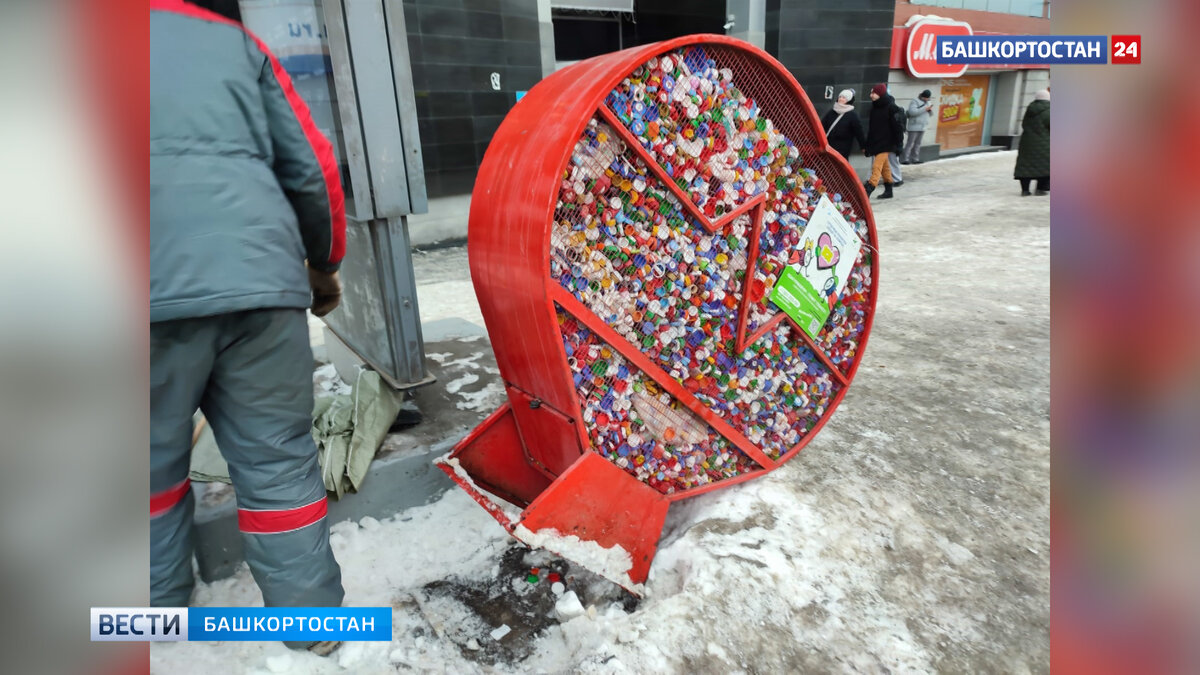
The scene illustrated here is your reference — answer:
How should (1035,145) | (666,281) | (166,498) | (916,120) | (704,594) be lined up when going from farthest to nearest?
(916,120) → (1035,145) → (666,281) → (704,594) → (166,498)

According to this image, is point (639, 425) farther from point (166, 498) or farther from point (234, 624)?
point (234, 624)

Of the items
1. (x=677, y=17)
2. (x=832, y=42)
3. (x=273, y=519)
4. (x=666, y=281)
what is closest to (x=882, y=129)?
(x=832, y=42)

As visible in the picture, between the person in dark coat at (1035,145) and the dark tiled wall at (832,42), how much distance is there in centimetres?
290

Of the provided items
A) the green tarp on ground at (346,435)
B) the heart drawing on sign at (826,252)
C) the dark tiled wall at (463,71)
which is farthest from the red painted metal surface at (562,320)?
the dark tiled wall at (463,71)

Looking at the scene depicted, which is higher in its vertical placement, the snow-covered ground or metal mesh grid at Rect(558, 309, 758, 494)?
metal mesh grid at Rect(558, 309, 758, 494)

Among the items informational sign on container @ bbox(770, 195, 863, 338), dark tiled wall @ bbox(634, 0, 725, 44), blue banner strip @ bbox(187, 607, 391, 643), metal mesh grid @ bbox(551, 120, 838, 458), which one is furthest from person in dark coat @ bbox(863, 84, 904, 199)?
blue banner strip @ bbox(187, 607, 391, 643)

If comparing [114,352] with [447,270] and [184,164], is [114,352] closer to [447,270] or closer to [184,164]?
[184,164]

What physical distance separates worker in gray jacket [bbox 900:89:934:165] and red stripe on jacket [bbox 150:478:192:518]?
49.3 ft

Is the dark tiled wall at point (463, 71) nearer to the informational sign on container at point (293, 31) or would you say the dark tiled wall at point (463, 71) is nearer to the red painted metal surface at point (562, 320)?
the informational sign on container at point (293, 31)

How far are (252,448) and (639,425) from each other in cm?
130

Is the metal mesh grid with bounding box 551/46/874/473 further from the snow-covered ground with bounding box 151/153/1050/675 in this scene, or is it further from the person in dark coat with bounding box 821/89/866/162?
the person in dark coat with bounding box 821/89/866/162

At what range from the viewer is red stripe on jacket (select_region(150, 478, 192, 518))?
1806mm

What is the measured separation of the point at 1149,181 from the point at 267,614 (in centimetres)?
126

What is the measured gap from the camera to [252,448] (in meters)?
1.87
